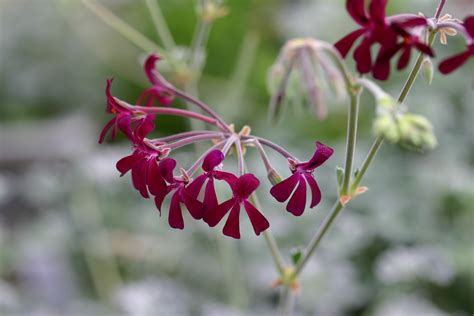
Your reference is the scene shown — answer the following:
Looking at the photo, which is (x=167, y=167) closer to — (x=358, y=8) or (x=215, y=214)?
(x=215, y=214)

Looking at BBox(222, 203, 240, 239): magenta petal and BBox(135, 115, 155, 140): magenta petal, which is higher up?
BBox(135, 115, 155, 140): magenta petal

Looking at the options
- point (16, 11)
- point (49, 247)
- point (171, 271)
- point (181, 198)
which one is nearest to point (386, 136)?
point (181, 198)

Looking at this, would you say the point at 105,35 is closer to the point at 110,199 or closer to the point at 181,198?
the point at 110,199

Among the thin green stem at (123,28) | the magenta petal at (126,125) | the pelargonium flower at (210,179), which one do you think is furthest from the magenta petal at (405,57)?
the thin green stem at (123,28)

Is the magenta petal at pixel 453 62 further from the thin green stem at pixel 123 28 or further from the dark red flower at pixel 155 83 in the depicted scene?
the thin green stem at pixel 123 28

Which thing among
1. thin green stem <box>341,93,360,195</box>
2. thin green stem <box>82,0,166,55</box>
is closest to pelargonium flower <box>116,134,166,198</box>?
thin green stem <box>341,93,360,195</box>

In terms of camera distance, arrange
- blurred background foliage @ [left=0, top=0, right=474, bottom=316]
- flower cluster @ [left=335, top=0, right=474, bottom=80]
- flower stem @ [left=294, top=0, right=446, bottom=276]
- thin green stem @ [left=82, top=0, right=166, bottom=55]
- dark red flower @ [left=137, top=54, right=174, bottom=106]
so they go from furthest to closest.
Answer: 1. blurred background foliage @ [left=0, top=0, right=474, bottom=316]
2. thin green stem @ [left=82, top=0, right=166, bottom=55]
3. dark red flower @ [left=137, top=54, right=174, bottom=106]
4. flower stem @ [left=294, top=0, right=446, bottom=276]
5. flower cluster @ [left=335, top=0, right=474, bottom=80]

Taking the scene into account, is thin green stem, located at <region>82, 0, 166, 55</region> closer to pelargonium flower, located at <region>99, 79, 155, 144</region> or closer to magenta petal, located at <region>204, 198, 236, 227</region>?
pelargonium flower, located at <region>99, 79, 155, 144</region>

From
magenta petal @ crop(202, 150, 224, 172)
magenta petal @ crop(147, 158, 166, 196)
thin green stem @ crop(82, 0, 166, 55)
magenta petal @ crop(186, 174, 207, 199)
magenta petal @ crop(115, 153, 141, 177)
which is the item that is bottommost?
magenta petal @ crop(186, 174, 207, 199)

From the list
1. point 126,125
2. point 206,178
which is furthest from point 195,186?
point 126,125
